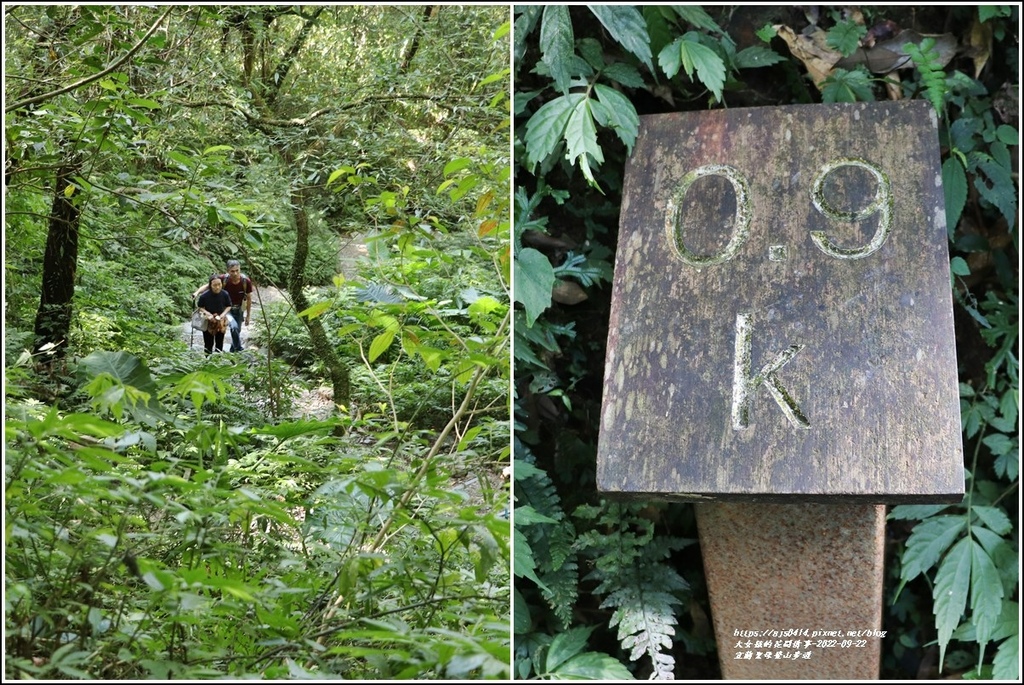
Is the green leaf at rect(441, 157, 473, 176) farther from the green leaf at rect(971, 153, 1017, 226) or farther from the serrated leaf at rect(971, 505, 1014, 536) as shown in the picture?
the serrated leaf at rect(971, 505, 1014, 536)

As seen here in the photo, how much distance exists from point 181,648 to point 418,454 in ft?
1.82

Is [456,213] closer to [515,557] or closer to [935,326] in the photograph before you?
[515,557]

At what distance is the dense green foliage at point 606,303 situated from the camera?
215 centimetres

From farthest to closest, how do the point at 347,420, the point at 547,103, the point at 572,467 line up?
the point at 572,467
the point at 547,103
the point at 347,420

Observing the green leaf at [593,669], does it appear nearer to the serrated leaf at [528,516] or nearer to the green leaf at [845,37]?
the serrated leaf at [528,516]

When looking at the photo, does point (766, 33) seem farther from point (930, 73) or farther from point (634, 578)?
point (634, 578)

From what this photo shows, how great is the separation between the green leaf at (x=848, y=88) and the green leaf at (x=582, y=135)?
69 cm

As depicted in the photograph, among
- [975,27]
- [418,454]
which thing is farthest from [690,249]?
[975,27]

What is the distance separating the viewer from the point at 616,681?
2.01 m

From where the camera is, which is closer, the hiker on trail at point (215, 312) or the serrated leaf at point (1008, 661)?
the hiker on trail at point (215, 312)

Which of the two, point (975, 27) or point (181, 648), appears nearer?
point (181, 648)

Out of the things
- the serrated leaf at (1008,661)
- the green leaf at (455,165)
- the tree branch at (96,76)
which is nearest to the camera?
the tree branch at (96,76)

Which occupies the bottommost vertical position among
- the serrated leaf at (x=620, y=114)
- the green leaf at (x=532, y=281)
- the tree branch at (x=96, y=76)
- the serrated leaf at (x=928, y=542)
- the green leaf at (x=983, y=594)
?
the green leaf at (x=983, y=594)

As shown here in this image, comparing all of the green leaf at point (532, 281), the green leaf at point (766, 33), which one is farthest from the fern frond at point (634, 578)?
the green leaf at point (766, 33)
